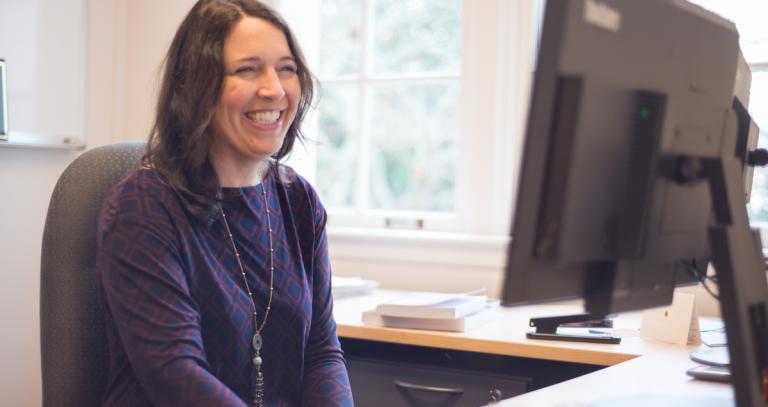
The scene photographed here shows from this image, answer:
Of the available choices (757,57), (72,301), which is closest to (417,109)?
(757,57)

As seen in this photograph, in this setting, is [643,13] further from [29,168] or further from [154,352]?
[29,168]

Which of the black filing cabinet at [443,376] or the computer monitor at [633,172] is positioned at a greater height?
the computer monitor at [633,172]

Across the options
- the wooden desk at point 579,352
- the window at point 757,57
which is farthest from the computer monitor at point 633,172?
the window at point 757,57

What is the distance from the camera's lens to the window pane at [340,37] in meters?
2.87

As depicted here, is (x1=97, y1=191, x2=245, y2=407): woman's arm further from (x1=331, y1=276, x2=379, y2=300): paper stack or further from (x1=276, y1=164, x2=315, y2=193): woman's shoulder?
(x1=331, y1=276, x2=379, y2=300): paper stack

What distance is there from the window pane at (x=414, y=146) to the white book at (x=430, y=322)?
3.04ft

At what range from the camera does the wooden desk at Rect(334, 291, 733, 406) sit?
1221mm

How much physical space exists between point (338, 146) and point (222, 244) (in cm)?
148

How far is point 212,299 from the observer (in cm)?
140

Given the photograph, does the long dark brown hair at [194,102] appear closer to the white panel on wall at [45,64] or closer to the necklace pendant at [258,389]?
the necklace pendant at [258,389]

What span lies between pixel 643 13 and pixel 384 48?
6.48 ft

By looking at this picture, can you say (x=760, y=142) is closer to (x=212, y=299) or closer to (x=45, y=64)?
(x=212, y=299)

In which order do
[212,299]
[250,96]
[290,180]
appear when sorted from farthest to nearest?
[290,180]
[250,96]
[212,299]

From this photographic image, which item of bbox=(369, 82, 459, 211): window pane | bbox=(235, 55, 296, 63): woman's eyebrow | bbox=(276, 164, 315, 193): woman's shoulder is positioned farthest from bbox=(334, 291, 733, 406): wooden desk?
bbox=(369, 82, 459, 211): window pane
